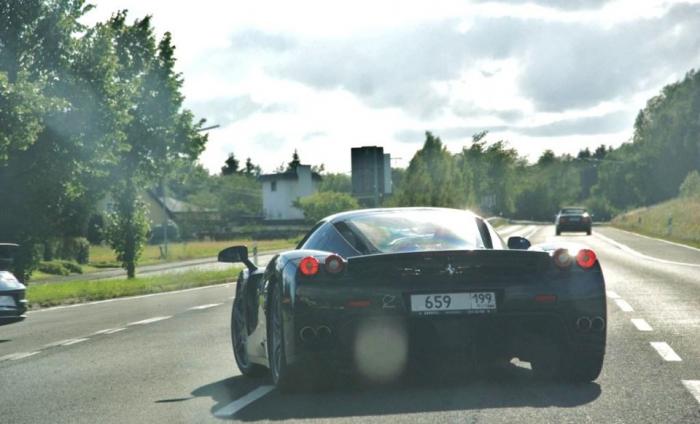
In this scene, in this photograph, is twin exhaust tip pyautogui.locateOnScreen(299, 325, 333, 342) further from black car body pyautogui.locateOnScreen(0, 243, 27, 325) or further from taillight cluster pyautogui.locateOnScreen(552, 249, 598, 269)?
black car body pyautogui.locateOnScreen(0, 243, 27, 325)

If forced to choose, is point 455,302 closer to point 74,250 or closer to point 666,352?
point 666,352

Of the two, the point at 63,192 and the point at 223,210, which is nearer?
the point at 63,192

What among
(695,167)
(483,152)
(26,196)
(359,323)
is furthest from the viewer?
(483,152)

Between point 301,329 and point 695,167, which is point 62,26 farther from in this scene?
point 695,167

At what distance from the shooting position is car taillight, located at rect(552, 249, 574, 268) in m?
7.43

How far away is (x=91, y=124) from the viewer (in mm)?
27219

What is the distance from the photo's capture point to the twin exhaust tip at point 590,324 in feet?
24.2

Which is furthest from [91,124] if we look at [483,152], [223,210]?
[223,210]

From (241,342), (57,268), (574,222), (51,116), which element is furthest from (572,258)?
(574,222)

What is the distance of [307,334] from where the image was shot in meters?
7.07

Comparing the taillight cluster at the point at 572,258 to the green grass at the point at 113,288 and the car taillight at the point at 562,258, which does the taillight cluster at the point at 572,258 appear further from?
the green grass at the point at 113,288

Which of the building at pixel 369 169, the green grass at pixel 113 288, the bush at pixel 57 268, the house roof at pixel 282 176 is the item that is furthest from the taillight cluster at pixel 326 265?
the house roof at pixel 282 176

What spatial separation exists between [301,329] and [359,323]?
1.16 feet

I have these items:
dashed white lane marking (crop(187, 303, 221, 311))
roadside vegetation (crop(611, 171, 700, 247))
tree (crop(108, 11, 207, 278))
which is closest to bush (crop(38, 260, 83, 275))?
tree (crop(108, 11, 207, 278))
